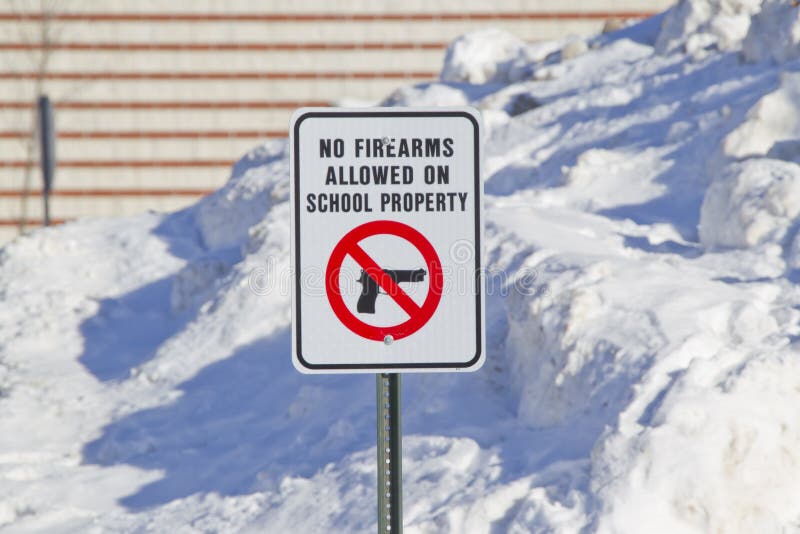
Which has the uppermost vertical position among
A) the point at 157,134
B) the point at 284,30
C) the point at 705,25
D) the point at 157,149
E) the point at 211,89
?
the point at 284,30

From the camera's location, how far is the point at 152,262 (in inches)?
532

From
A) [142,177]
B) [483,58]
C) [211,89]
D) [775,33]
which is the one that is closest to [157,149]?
[142,177]

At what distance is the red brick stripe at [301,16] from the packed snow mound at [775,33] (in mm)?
12014

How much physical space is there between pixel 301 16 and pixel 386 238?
A: 20.9 m

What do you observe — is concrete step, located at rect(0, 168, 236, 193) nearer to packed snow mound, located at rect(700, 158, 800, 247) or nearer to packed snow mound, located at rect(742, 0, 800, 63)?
packed snow mound, located at rect(742, 0, 800, 63)

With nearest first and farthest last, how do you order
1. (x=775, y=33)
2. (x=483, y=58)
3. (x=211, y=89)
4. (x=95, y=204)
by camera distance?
(x=775, y=33) → (x=483, y=58) → (x=95, y=204) → (x=211, y=89)

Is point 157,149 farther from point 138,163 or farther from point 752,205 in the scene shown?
point 752,205

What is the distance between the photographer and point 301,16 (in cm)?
2298

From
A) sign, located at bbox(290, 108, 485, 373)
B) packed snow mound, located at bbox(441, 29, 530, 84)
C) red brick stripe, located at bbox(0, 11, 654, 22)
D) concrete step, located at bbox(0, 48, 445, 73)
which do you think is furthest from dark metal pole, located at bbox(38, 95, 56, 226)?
sign, located at bbox(290, 108, 485, 373)

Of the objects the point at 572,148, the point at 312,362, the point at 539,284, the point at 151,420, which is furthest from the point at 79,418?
the point at 312,362

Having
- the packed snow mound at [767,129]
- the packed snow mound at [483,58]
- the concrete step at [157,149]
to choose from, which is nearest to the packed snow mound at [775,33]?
the packed snow mound at [767,129]

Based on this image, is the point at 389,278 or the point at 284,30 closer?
the point at 389,278

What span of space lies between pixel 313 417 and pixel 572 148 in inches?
188

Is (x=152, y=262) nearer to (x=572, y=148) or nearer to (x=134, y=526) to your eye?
(x=572, y=148)
